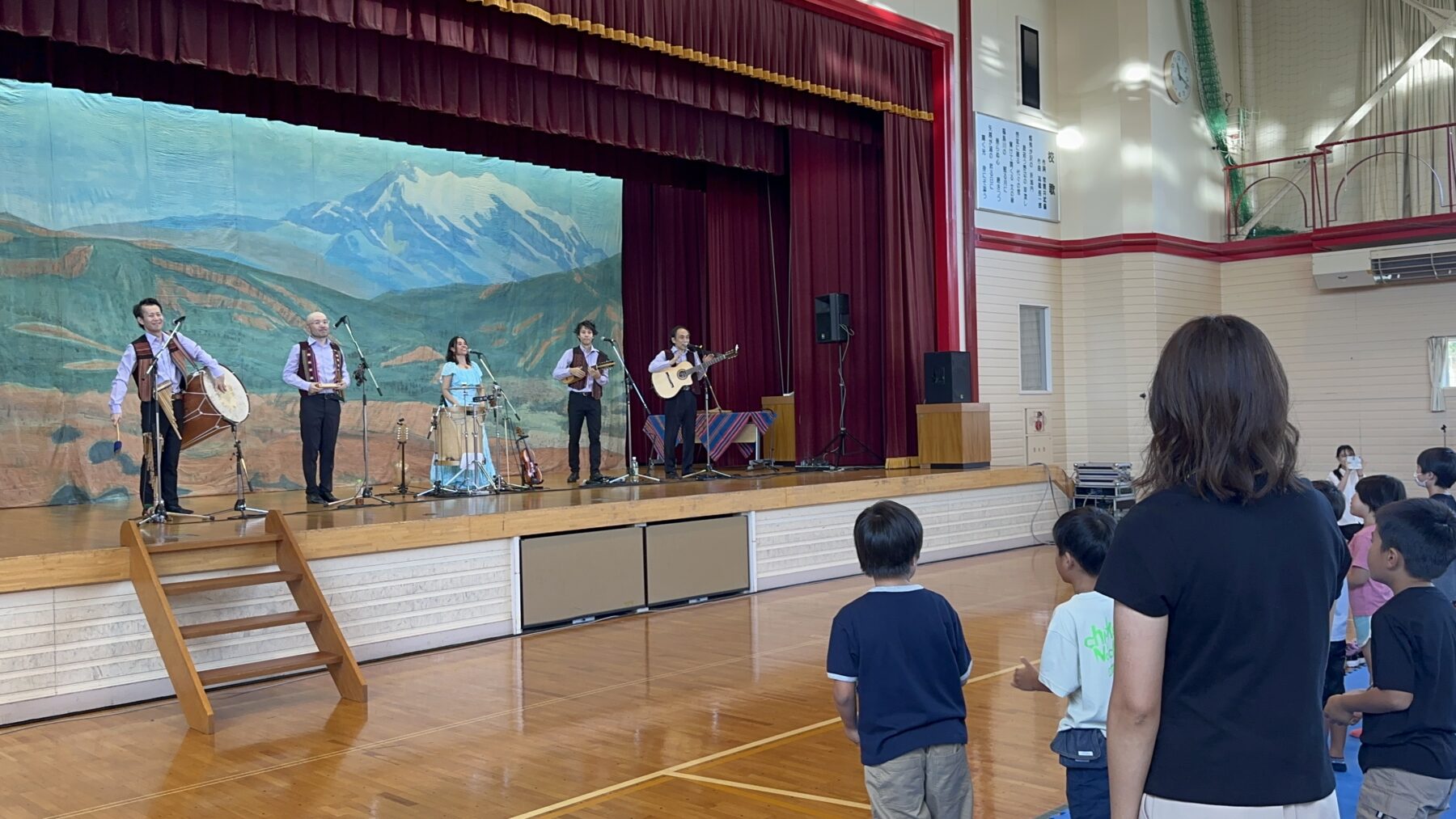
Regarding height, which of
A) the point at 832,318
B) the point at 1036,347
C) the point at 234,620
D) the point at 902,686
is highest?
the point at 832,318

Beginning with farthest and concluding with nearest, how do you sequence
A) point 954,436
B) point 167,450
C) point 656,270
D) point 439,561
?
1. point 656,270
2. point 954,436
3. point 167,450
4. point 439,561

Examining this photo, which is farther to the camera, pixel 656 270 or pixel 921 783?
pixel 656 270

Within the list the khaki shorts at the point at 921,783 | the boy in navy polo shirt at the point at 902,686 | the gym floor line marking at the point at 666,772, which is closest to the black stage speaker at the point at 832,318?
the gym floor line marking at the point at 666,772

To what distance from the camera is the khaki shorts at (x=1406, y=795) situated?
267 centimetres

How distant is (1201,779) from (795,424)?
1087 centimetres

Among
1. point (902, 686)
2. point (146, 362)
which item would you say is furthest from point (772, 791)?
point (146, 362)

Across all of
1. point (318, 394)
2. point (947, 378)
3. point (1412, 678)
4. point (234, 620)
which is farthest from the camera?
point (947, 378)

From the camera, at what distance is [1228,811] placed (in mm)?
1584

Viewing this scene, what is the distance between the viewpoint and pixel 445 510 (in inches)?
296

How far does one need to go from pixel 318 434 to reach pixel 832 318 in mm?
5397

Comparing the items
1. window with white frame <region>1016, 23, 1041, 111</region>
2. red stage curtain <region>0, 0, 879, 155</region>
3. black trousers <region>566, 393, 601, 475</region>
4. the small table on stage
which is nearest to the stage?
black trousers <region>566, 393, 601, 475</region>

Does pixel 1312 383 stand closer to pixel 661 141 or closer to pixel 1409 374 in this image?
pixel 1409 374

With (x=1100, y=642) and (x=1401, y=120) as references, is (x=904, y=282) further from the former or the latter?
(x=1100, y=642)

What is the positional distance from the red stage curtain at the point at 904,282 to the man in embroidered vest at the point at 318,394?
5.48m
